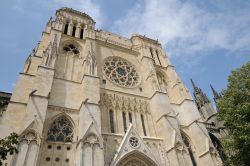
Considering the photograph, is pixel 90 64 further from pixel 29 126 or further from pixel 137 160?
pixel 137 160

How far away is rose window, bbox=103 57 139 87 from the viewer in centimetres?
1755

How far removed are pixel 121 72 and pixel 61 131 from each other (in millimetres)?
8432

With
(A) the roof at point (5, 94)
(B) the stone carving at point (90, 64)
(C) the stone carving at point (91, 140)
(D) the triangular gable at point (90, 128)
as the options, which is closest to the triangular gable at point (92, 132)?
(D) the triangular gable at point (90, 128)

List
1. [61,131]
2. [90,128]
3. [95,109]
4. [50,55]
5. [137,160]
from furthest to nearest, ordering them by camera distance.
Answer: [50,55] < [95,109] < [137,160] < [61,131] < [90,128]

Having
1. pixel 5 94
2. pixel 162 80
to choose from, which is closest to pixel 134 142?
pixel 162 80

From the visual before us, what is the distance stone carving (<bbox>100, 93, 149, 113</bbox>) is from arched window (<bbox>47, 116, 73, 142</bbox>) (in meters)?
3.06

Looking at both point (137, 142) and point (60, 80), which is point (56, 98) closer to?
point (60, 80)

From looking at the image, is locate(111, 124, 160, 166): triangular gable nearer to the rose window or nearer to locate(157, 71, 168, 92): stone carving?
the rose window

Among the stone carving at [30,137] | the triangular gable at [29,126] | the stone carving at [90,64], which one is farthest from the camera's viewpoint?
the stone carving at [90,64]

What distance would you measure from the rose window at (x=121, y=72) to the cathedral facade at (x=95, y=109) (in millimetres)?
98

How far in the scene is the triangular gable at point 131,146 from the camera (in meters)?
12.0

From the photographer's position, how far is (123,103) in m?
15.5

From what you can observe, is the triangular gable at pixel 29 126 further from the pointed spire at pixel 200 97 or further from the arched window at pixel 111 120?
the pointed spire at pixel 200 97

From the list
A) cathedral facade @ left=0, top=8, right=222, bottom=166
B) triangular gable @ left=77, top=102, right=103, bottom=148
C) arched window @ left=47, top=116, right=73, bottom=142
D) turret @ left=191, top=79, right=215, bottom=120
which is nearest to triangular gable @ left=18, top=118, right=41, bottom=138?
cathedral facade @ left=0, top=8, right=222, bottom=166
